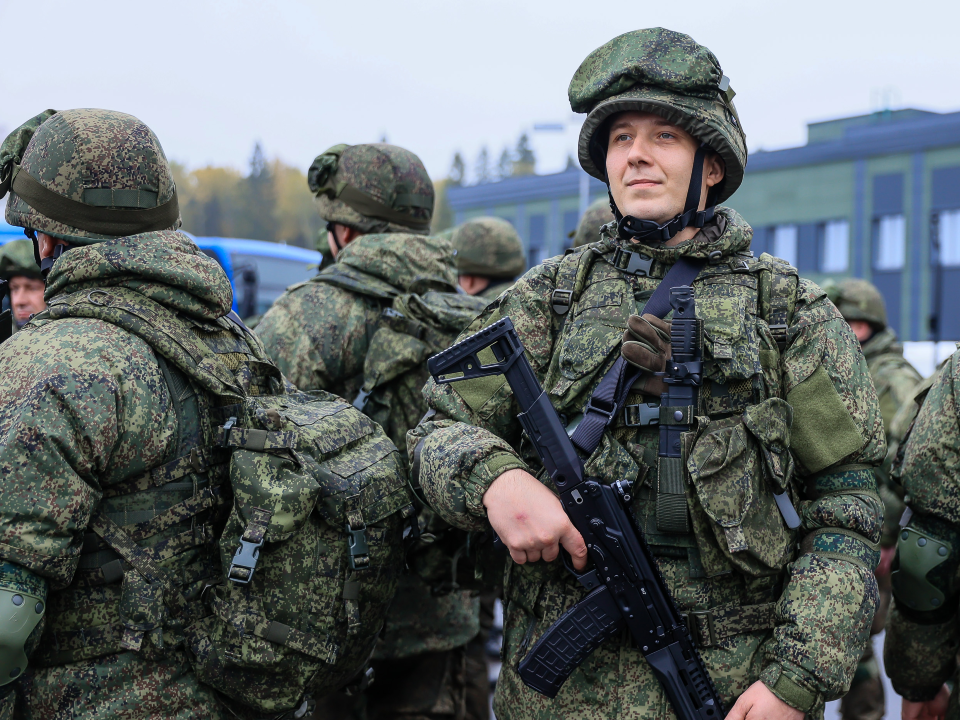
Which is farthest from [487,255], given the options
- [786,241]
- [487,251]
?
[786,241]

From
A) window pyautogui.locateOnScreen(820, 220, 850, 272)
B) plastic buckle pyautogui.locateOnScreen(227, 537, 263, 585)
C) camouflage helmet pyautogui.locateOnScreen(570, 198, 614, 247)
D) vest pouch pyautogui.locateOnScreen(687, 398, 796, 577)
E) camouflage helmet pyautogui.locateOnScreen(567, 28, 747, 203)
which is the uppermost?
camouflage helmet pyautogui.locateOnScreen(567, 28, 747, 203)

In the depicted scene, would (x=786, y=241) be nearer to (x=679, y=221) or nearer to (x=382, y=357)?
(x=382, y=357)

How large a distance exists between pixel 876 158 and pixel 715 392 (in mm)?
31011

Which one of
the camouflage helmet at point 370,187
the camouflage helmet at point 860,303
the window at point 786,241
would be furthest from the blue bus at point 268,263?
the window at point 786,241

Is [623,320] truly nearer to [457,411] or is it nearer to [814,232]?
[457,411]

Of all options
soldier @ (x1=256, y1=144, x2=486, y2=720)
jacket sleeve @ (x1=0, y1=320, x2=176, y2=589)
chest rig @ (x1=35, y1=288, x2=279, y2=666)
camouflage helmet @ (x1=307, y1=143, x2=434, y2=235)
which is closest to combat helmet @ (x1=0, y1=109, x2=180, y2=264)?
chest rig @ (x1=35, y1=288, x2=279, y2=666)

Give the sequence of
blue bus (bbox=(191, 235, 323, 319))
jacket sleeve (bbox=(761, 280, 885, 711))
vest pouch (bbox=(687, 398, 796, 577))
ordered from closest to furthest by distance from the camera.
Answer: jacket sleeve (bbox=(761, 280, 885, 711)), vest pouch (bbox=(687, 398, 796, 577)), blue bus (bbox=(191, 235, 323, 319))

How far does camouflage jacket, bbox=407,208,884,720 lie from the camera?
2.25 meters

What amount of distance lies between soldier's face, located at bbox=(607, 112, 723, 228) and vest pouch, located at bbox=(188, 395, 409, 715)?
3.68 feet

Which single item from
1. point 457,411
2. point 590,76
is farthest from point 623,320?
point 590,76

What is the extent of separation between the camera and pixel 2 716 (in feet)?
7.10

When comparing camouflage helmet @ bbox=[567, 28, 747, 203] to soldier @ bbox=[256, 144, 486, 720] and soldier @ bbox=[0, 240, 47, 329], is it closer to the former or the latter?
soldier @ bbox=[256, 144, 486, 720]

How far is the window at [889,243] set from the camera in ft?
98.0

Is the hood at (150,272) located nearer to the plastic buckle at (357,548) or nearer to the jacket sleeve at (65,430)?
the jacket sleeve at (65,430)
